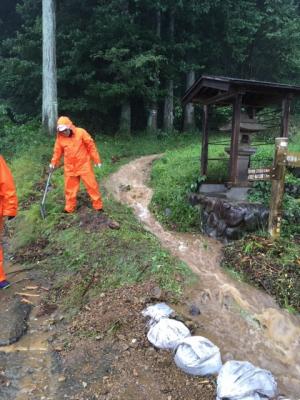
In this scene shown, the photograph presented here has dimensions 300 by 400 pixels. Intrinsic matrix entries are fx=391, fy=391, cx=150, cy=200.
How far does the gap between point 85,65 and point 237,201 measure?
10.9m

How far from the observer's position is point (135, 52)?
16250mm

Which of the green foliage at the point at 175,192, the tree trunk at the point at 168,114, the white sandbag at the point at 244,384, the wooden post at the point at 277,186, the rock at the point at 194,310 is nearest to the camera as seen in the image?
the white sandbag at the point at 244,384

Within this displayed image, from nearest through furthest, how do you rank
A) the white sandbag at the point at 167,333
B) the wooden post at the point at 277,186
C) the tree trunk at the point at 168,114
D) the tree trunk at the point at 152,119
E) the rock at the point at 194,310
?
1. the white sandbag at the point at 167,333
2. the rock at the point at 194,310
3. the wooden post at the point at 277,186
4. the tree trunk at the point at 152,119
5. the tree trunk at the point at 168,114

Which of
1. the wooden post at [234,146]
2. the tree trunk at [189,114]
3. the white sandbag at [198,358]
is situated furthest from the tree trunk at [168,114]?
the white sandbag at [198,358]

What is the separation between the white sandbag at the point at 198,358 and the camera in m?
3.94

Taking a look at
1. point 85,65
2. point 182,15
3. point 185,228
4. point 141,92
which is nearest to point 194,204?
point 185,228

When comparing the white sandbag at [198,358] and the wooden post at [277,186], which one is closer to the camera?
the white sandbag at [198,358]

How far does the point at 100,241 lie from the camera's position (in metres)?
6.61

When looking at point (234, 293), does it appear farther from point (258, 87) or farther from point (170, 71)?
point (170, 71)

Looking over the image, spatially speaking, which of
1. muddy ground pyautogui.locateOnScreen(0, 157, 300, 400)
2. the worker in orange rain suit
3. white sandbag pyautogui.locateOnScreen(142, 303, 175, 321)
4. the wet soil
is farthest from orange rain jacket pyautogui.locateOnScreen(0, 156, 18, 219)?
white sandbag pyautogui.locateOnScreen(142, 303, 175, 321)

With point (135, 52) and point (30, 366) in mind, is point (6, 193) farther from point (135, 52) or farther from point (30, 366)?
point (135, 52)

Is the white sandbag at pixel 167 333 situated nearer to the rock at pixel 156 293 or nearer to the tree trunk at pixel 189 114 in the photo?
the rock at pixel 156 293

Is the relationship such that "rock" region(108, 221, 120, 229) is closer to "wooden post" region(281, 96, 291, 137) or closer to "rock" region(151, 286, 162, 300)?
"rock" region(151, 286, 162, 300)

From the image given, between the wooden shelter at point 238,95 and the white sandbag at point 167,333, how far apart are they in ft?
14.5
